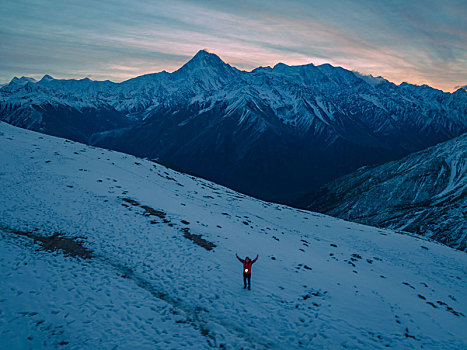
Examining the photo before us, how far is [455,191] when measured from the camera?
10600 cm

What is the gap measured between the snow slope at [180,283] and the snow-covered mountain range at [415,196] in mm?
63215

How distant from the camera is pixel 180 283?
53.8 feet

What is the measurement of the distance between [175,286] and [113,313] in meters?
3.93

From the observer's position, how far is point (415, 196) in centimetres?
12488

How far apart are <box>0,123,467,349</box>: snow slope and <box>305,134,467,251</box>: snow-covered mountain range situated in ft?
207

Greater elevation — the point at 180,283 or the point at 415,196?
the point at 180,283

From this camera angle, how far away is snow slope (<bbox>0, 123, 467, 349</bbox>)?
12.4 m

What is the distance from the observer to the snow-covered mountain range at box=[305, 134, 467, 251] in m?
84.9

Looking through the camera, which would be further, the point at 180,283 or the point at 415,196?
the point at 415,196

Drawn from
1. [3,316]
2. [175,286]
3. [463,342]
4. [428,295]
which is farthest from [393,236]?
[3,316]

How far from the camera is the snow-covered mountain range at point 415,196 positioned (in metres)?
84.9

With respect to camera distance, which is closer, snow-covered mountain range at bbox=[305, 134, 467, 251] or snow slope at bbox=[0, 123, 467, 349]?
snow slope at bbox=[0, 123, 467, 349]

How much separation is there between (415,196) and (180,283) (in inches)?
5577

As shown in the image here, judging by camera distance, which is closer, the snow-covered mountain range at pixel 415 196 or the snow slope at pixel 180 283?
the snow slope at pixel 180 283
